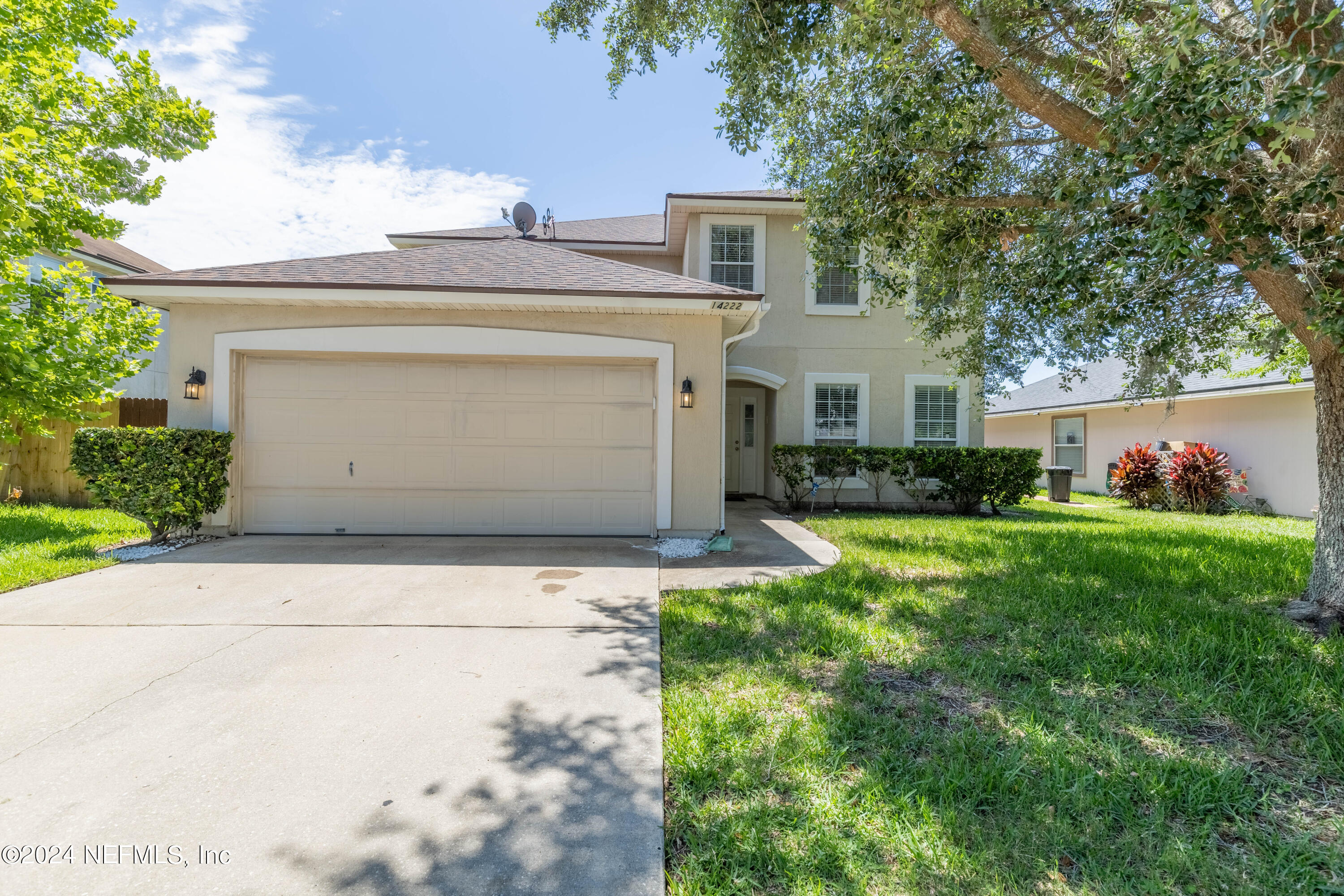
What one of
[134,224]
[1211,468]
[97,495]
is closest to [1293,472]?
[1211,468]

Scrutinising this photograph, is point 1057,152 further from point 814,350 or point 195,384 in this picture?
point 195,384

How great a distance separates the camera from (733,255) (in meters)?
11.1

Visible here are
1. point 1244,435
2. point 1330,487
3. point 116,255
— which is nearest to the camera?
point 1330,487

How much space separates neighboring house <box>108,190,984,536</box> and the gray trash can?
10.5 meters

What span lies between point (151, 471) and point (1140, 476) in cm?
1734

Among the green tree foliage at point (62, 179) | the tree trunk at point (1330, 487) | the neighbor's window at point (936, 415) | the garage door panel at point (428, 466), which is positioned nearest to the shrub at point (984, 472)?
the neighbor's window at point (936, 415)

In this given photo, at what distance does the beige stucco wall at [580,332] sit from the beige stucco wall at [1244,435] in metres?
6.93

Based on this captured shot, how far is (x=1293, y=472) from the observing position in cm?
1113

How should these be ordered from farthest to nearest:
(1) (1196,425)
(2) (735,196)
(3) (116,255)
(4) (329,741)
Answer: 1. (3) (116,255)
2. (1) (1196,425)
3. (2) (735,196)
4. (4) (329,741)

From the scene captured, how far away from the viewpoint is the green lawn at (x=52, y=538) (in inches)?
218

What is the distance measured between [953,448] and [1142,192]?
7.55 m

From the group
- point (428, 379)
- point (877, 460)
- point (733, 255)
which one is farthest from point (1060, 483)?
point (428, 379)

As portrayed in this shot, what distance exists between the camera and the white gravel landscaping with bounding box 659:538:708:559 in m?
6.73

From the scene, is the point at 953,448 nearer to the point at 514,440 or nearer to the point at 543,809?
the point at 514,440
